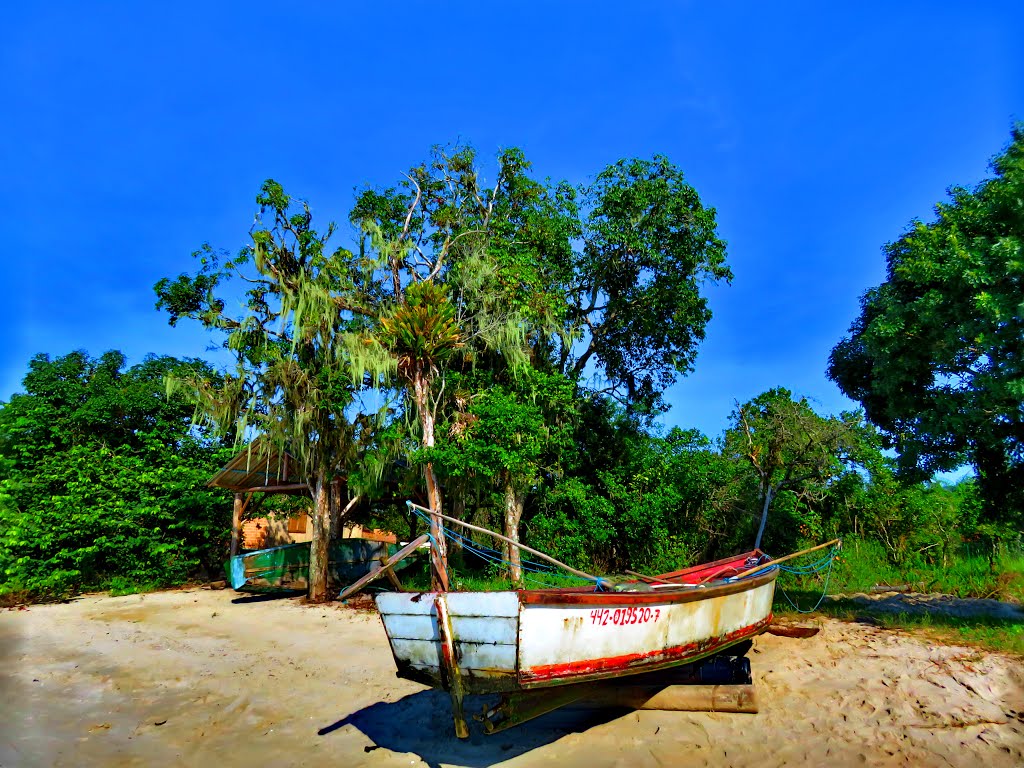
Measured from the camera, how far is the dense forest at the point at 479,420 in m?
13.5

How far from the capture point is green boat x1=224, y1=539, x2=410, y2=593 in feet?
51.3

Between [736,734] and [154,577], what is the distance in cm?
1726

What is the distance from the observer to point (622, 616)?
5613mm

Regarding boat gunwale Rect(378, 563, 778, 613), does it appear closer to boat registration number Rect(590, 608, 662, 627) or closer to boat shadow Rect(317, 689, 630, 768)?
boat registration number Rect(590, 608, 662, 627)

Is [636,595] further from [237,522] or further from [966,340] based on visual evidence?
[237,522]

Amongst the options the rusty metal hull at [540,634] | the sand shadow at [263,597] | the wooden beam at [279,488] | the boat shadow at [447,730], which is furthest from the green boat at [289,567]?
the rusty metal hull at [540,634]

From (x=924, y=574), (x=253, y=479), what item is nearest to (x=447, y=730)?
(x=924, y=574)

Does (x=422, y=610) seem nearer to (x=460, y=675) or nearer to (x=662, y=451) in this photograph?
(x=460, y=675)

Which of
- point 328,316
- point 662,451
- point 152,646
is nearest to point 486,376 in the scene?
point 328,316

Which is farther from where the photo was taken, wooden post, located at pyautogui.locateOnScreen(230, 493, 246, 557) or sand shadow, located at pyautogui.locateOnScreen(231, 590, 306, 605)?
wooden post, located at pyautogui.locateOnScreen(230, 493, 246, 557)

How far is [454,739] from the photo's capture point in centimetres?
633

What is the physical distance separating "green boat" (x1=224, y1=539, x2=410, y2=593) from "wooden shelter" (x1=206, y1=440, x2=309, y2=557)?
1.57 metres

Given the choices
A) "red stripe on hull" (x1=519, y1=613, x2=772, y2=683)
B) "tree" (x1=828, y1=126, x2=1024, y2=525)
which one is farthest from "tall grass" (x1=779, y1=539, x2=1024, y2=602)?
"red stripe on hull" (x1=519, y1=613, x2=772, y2=683)

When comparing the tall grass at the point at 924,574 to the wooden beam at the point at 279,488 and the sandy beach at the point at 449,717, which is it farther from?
the wooden beam at the point at 279,488
